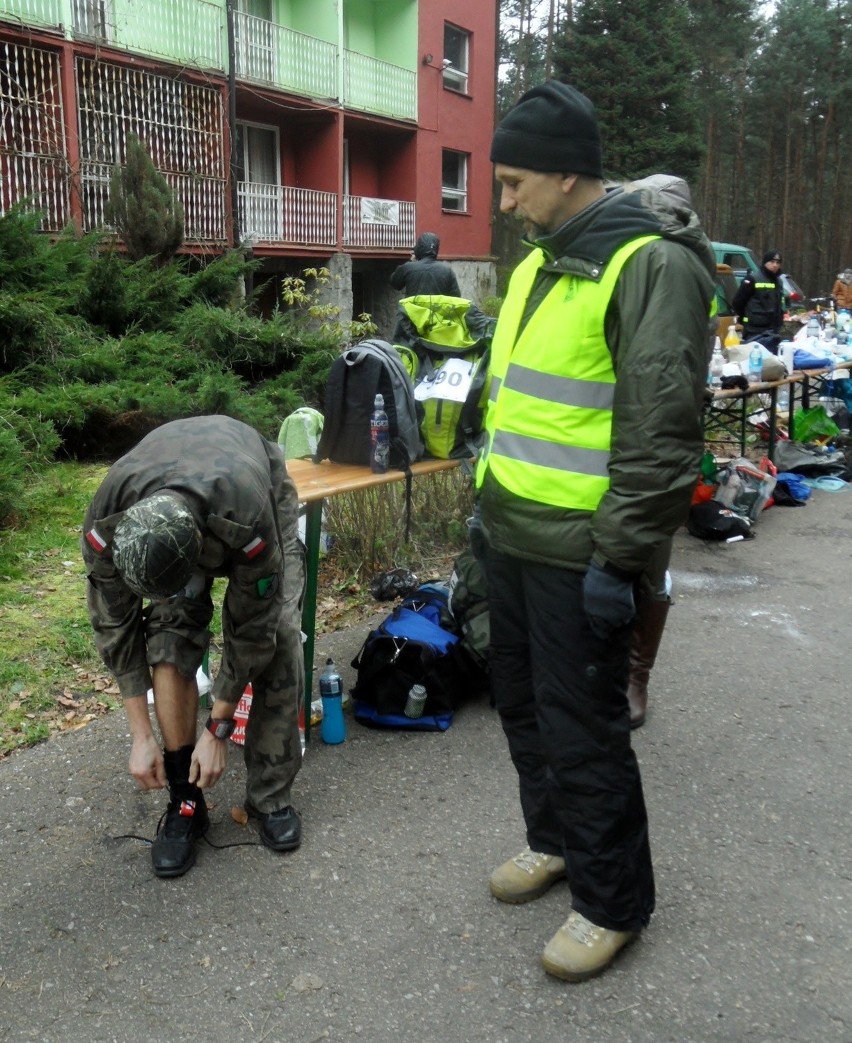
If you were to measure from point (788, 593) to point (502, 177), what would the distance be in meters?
4.10

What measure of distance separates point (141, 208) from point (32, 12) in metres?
3.94

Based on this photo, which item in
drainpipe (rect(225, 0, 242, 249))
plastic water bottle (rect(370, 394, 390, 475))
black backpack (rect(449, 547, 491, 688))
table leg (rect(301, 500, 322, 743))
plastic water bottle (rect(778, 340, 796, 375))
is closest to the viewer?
table leg (rect(301, 500, 322, 743))

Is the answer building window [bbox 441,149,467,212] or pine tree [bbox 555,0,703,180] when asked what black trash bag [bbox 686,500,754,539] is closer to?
building window [bbox 441,149,467,212]

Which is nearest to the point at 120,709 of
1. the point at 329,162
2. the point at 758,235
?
the point at 329,162

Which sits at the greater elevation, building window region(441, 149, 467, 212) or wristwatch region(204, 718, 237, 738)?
building window region(441, 149, 467, 212)

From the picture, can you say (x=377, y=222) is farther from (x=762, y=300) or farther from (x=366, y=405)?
(x=366, y=405)

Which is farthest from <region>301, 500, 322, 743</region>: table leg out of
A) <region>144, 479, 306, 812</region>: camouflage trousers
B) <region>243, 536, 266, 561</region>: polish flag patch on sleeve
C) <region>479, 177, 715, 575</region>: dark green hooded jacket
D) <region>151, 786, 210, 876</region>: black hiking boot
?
<region>479, 177, 715, 575</region>: dark green hooded jacket

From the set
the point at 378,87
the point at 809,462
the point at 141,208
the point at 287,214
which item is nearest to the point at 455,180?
the point at 378,87

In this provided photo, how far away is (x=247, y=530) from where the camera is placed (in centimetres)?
262

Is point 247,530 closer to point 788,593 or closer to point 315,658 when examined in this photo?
point 315,658

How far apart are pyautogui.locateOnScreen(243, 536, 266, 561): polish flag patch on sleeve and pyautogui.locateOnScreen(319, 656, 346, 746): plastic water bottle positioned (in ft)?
4.31

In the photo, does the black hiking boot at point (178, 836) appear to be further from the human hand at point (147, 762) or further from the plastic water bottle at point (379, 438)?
A: the plastic water bottle at point (379, 438)

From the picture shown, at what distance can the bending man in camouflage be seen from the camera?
2.45 metres

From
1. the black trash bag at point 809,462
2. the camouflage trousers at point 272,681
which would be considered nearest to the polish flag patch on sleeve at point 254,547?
the camouflage trousers at point 272,681
